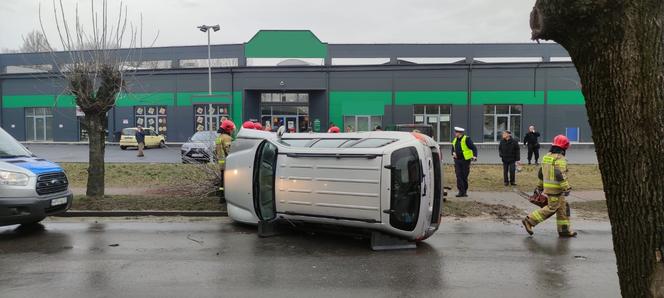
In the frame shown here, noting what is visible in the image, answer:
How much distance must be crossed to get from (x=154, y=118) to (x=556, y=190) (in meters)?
31.3

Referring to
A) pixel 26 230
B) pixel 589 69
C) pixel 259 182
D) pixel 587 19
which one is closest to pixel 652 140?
pixel 589 69

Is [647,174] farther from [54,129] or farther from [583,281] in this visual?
[54,129]

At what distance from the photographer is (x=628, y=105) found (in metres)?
2.29

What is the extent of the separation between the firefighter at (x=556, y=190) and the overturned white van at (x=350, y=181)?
6.22 ft

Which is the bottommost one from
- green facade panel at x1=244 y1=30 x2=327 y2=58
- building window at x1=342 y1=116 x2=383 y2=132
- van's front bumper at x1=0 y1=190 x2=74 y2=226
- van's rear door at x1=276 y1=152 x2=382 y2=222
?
van's front bumper at x1=0 y1=190 x2=74 y2=226

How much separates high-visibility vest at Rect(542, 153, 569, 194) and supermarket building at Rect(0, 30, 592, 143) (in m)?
23.8

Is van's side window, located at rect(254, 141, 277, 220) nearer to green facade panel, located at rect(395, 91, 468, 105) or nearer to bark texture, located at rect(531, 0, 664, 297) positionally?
bark texture, located at rect(531, 0, 664, 297)

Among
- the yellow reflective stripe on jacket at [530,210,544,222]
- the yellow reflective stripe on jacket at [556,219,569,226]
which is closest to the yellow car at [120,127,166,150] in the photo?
the yellow reflective stripe on jacket at [530,210,544,222]

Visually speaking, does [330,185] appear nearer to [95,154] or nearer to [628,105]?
[628,105]

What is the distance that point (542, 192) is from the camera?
8.03m

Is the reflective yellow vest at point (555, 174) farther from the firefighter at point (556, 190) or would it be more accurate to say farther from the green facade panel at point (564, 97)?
the green facade panel at point (564, 97)

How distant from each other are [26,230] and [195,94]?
2639 centimetres

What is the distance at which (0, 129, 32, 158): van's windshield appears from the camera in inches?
308

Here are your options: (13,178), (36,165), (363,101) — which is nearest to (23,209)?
(13,178)
